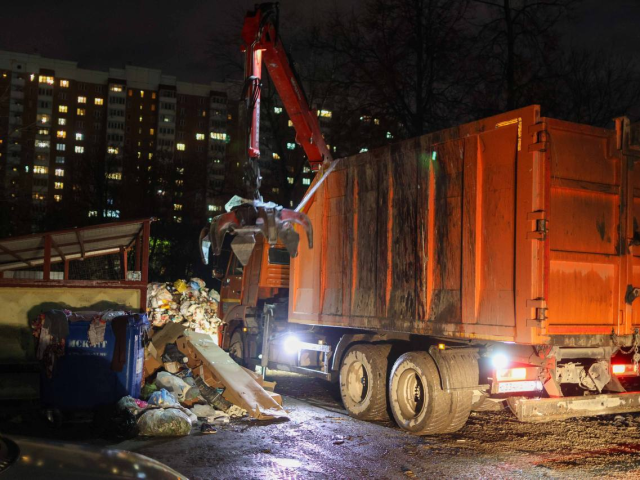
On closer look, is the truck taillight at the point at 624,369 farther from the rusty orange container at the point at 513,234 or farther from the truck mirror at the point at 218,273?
the truck mirror at the point at 218,273

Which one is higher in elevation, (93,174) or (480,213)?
(93,174)

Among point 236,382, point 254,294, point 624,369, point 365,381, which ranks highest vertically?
point 254,294

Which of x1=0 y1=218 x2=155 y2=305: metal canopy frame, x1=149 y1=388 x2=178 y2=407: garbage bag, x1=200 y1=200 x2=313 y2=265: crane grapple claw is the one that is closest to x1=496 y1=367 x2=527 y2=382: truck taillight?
x1=200 y1=200 x2=313 y2=265: crane grapple claw

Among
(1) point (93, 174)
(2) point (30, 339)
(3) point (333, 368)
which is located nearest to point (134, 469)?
(3) point (333, 368)

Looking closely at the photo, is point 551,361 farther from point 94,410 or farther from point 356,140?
point 356,140

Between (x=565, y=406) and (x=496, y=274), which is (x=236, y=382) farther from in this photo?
(x=565, y=406)

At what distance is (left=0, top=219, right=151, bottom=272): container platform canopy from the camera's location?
987 centimetres

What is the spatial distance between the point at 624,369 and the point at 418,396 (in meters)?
2.26

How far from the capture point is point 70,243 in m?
11.4

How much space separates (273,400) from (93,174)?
35.6 m

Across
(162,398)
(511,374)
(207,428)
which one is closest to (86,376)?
(162,398)

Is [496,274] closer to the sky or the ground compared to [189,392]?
closer to the sky

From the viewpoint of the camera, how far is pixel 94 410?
7.54m

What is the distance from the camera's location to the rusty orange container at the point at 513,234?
600 cm
